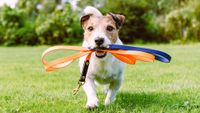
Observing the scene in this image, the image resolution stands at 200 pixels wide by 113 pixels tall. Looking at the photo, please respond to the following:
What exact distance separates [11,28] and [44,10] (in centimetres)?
363

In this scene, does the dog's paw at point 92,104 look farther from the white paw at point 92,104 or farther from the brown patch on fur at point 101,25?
the brown patch on fur at point 101,25

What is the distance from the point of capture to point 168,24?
2702 centimetres

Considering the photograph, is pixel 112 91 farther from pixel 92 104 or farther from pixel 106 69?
pixel 92 104

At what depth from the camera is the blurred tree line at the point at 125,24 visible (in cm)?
2655

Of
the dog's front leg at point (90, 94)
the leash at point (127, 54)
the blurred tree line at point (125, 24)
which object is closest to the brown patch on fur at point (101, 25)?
the leash at point (127, 54)

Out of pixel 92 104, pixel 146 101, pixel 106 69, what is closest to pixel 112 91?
pixel 106 69

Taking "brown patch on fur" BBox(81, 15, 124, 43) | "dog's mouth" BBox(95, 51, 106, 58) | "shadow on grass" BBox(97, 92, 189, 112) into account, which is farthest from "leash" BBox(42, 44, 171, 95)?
"shadow on grass" BBox(97, 92, 189, 112)

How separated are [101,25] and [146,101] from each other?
41.3 inches

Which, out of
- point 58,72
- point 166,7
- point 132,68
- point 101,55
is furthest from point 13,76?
point 166,7

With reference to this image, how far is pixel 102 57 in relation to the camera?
523 cm

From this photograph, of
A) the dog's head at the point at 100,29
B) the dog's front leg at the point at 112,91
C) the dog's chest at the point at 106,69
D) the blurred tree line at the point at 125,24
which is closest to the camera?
the dog's head at the point at 100,29

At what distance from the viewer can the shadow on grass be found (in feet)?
16.7

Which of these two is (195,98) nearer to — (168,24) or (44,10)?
(168,24)

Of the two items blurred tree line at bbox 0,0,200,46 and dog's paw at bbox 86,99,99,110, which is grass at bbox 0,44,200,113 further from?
blurred tree line at bbox 0,0,200,46
